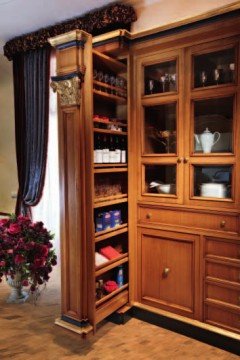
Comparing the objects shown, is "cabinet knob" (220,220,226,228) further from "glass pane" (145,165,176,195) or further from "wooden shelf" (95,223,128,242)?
"wooden shelf" (95,223,128,242)

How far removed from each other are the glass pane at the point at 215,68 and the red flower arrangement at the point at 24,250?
1.71 m

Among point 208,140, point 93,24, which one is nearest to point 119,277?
point 208,140

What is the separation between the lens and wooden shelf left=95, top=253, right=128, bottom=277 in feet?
7.07

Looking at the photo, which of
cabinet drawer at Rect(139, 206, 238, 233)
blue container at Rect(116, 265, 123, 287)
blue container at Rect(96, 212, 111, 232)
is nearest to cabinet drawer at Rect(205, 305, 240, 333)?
cabinet drawer at Rect(139, 206, 238, 233)

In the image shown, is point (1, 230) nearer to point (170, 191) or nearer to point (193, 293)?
point (170, 191)

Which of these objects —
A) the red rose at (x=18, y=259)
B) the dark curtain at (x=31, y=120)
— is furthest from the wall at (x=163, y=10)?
the red rose at (x=18, y=259)

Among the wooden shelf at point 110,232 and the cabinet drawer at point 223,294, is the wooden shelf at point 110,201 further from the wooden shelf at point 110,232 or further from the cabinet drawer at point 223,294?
the cabinet drawer at point 223,294

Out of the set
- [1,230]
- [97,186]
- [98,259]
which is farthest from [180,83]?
[1,230]

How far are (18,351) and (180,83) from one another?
6.87 feet

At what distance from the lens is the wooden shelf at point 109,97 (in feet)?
6.98

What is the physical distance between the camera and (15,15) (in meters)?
2.71

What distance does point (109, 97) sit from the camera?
2.24 m

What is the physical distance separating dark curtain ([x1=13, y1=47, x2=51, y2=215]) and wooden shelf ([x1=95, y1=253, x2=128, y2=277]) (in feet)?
4.25

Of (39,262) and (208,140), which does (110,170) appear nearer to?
(208,140)
